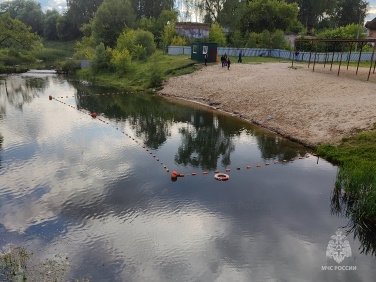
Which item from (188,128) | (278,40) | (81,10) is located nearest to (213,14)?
(278,40)

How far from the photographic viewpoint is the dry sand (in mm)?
30125

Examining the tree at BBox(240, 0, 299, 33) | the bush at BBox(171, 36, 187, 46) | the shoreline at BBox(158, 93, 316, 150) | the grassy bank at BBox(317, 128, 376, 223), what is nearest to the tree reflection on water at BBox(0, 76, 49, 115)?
the shoreline at BBox(158, 93, 316, 150)

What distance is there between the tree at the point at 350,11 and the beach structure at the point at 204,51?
63670 mm

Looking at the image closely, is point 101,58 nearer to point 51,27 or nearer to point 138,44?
point 138,44

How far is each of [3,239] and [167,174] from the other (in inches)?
410

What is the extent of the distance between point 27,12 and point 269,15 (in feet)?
331

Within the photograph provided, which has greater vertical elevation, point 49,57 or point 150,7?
point 150,7

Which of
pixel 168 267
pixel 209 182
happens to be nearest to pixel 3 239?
pixel 168 267

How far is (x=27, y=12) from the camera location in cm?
13812

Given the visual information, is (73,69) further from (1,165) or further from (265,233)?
(265,233)

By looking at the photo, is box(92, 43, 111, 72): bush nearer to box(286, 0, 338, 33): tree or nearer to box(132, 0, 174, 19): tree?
box(132, 0, 174, 19): tree

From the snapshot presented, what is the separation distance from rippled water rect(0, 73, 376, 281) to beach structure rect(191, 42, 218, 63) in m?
29.9

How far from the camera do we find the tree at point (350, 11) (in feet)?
344

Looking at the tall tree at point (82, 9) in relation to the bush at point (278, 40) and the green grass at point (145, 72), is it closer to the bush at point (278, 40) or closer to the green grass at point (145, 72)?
the green grass at point (145, 72)
